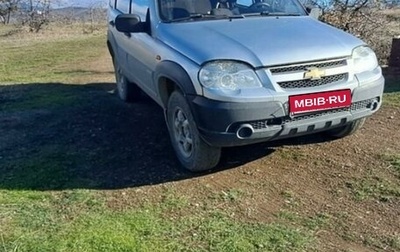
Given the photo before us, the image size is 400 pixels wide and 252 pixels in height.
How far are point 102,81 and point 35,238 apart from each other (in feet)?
18.2

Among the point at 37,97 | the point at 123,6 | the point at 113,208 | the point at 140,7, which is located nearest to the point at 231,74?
the point at 113,208

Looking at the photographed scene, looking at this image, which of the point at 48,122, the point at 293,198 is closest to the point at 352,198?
the point at 293,198

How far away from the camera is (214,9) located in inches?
178

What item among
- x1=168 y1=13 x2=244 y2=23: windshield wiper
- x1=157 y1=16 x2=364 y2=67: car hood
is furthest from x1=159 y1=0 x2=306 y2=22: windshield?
x1=157 y1=16 x2=364 y2=67: car hood

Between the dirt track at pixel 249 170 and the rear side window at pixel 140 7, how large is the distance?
3.94 feet

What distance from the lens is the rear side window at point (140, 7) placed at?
4.89 meters

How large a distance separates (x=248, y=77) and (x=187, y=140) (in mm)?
799

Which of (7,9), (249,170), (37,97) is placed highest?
(249,170)

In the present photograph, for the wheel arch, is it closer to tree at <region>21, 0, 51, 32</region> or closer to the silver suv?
the silver suv

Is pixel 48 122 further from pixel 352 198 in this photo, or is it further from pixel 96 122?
pixel 352 198

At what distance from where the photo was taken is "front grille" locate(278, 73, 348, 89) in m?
3.61

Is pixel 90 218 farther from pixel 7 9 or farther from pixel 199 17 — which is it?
pixel 7 9

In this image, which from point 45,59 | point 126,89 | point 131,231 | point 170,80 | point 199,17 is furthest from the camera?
point 45,59

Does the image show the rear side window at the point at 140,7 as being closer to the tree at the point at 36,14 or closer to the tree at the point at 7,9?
the tree at the point at 36,14
